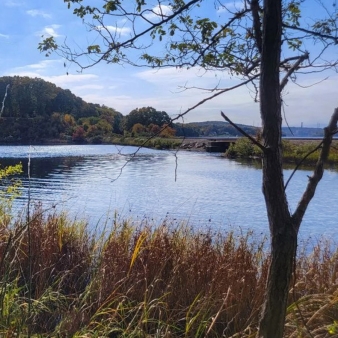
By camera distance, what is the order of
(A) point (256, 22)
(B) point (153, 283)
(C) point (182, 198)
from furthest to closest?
(C) point (182, 198) → (B) point (153, 283) → (A) point (256, 22)

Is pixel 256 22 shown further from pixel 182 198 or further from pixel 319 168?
pixel 182 198

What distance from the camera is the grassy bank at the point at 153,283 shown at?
4.06m

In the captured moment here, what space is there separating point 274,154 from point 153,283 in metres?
3.85

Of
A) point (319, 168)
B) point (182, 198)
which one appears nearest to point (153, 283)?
point (319, 168)

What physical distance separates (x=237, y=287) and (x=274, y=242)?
3.21 metres

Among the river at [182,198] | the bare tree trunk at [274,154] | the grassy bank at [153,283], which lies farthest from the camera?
the river at [182,198]

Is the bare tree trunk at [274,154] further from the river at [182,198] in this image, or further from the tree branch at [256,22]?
the river at [182,198]

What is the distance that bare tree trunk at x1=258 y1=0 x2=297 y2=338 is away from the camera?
169cm

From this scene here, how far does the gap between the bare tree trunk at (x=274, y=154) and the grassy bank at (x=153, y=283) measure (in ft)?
6.21

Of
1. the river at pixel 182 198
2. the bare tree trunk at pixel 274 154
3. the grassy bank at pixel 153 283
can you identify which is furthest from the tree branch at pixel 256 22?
the river at pixel 182 198

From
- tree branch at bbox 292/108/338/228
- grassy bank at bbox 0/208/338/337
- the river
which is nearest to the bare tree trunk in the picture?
tree branch at bbox 292/108/338/228

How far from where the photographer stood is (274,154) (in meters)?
1.68

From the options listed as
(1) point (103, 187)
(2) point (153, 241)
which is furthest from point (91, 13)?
(1) point (103, 187)

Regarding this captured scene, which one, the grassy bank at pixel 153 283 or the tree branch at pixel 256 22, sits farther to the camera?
the grassy bank at pixel 153 283
